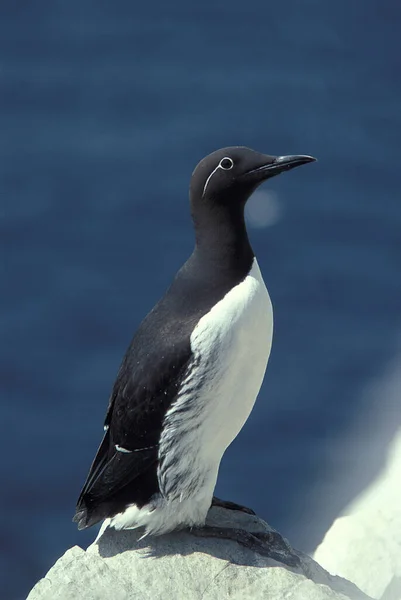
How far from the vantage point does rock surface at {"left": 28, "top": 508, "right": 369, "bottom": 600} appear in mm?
6480

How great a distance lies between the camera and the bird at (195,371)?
6410 mm

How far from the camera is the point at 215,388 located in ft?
21.2

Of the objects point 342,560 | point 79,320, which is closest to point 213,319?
point 342,560

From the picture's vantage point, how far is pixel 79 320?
428 inches

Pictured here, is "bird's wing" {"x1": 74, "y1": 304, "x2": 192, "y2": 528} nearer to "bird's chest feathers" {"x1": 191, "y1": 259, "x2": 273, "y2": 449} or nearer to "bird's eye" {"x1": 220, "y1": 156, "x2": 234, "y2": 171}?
"bird's chest feathers" {"x1": 191, "y1": 259, "x2": 273, "y2": 449}

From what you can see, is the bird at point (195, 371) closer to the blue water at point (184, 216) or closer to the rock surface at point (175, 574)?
the rock surface at point (175, 574)

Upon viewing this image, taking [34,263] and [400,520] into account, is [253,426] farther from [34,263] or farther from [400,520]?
[34,263]

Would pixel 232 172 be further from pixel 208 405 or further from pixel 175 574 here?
pixel 175 574

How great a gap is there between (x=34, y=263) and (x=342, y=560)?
3.99m

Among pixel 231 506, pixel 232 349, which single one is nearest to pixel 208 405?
pixel 232 349

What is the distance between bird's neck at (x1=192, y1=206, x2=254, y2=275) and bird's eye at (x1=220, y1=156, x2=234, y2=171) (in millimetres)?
211

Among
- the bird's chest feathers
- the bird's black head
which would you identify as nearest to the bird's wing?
the bird's chest feathers

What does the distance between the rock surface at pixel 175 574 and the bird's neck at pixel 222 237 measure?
1.53 metres

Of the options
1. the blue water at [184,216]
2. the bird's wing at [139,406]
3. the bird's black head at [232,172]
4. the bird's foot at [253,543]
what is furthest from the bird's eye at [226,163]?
the blue water at [184,216]
